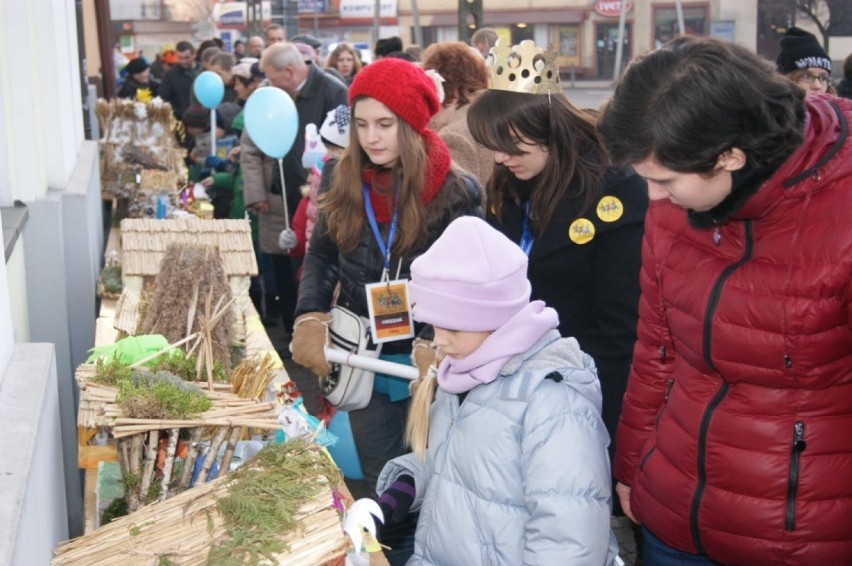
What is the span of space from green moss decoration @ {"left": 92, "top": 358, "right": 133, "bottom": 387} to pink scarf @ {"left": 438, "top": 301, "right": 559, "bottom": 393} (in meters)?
1.00

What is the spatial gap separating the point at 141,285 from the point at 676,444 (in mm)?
3131

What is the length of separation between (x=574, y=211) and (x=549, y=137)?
24 cm

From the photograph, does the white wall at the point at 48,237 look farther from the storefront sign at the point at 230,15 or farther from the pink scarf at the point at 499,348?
the storefront sign at the point at 230,15

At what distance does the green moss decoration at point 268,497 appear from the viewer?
221 cm

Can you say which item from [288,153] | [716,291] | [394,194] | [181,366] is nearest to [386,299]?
[394,194]

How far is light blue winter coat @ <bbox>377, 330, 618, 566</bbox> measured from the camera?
236 cm

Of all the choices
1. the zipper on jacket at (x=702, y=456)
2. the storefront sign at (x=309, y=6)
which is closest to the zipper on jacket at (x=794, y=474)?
the zipper on jacket at (x=702, y=456)

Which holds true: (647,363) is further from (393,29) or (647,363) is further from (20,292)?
(393,29)

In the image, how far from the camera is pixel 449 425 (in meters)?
2.67

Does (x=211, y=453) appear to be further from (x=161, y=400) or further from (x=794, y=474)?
(x=794, y=474)

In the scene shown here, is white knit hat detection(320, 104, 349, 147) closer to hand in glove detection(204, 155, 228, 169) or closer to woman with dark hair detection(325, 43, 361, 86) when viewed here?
hand in glove detection(204, 155, 228, 169)

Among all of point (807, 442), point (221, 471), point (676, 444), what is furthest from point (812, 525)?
point (221, 471)

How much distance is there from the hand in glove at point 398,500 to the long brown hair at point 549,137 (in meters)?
1.16

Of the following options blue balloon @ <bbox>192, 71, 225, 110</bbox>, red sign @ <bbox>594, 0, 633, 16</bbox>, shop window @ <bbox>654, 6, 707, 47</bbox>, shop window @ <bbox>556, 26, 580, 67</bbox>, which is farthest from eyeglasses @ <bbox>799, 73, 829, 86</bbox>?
shop window @ <bbox>556, 26, 580, 67</bbox>
